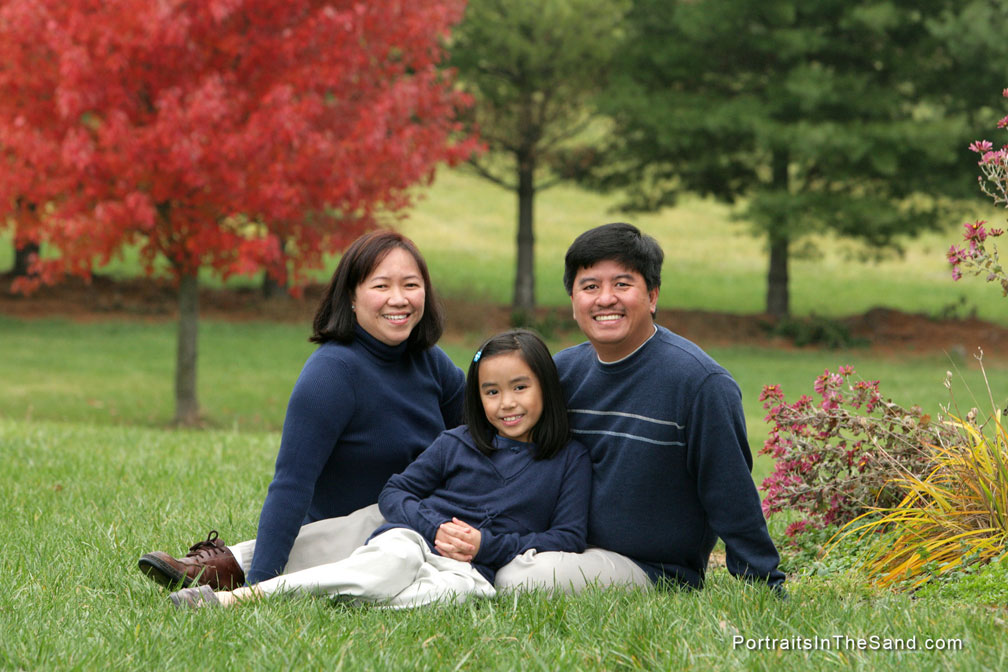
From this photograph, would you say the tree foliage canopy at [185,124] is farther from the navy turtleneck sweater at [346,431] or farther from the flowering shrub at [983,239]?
the flowering shrub at [983,239]

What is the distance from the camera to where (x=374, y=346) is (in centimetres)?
409

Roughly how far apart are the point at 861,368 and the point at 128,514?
13726mm

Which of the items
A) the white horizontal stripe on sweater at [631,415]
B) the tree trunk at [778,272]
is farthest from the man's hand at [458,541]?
the tree trunk at [778,272]

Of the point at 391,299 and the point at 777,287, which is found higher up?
the point at 777,287

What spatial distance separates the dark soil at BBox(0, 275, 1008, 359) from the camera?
19156 mm

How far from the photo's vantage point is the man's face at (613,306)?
3719mm

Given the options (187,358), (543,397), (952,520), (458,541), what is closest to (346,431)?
(458,541)

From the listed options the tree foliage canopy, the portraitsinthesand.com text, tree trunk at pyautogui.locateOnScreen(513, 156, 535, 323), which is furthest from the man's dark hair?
tree trunk at pyautogui.locateOnScreen(513, 156, 535, 323)

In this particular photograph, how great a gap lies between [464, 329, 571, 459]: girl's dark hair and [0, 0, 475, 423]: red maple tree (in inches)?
236

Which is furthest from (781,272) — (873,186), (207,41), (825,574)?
(825,574)

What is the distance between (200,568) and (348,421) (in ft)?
2.47

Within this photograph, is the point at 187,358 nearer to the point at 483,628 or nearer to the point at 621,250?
the point at 621,250

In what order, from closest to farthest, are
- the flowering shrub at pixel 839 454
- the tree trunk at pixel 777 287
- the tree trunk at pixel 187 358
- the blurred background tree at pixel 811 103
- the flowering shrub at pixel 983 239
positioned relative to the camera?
1. the flowering shrub at pixel 983 239
2. the flowering shrub at pixel 839 454
3. the tree trunk at pixel 187 358
4. the blurred background tree at pixel 811 103
5. the tree trunk at pixel 777 287

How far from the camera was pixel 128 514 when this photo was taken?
521 centimetres
